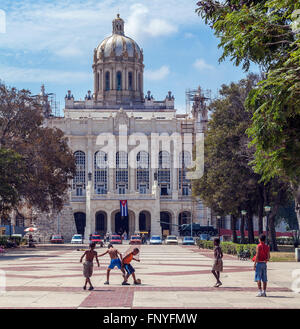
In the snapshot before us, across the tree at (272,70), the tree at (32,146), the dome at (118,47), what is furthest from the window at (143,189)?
the tree at (272,70)

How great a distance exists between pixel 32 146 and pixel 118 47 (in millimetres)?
59910

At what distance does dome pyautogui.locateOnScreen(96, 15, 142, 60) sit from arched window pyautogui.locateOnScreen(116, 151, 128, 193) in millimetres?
21763

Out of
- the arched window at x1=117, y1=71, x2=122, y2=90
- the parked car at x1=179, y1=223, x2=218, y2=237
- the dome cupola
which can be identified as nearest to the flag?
the parked car at x1=179, y1=223, x2=218, y2=237

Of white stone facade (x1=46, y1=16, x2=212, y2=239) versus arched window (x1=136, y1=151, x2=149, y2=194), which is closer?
white stone facade (x1=46, y1=16, x2=212, y2=239)

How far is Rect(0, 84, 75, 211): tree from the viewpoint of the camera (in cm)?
5053

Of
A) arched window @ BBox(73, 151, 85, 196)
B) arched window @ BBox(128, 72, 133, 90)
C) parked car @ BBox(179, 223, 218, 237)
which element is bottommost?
parked car @ BBox(179, 223, 218, 237)

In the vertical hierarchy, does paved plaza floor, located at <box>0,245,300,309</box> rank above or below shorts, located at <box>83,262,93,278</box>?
below

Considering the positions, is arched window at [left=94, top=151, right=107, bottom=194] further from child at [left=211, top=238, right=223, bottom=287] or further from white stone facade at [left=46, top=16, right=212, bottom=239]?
child at [left=211, top=238, right=223, bottom=287]

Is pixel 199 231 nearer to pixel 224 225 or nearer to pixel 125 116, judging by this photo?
pixel 224 225

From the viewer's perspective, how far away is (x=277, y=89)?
1462cm

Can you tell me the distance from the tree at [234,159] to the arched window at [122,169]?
156ft

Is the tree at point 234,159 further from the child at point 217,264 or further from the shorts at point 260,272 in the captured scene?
the shorts at point 260,272

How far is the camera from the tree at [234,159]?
142 ft

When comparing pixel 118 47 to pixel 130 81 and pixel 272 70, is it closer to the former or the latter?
pixel 130 81
